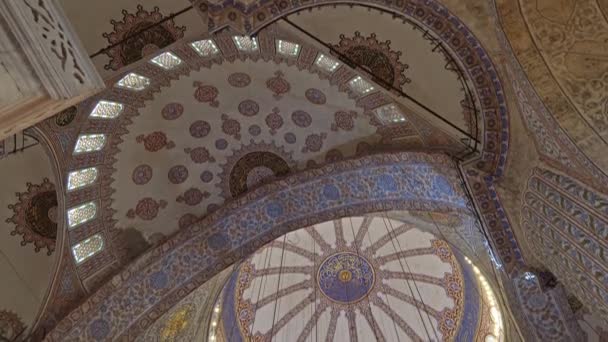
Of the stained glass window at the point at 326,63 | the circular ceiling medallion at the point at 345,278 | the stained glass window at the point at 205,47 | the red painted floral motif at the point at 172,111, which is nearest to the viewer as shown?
the stained glass window at the point at 205,47

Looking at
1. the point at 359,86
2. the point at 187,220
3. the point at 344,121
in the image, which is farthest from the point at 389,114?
the point at 187,220

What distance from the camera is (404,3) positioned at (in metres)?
4.29

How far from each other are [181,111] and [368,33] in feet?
11.4

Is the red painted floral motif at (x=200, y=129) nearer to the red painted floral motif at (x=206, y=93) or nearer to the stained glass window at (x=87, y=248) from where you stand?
the red painted floral motif at (x=206, y=93)

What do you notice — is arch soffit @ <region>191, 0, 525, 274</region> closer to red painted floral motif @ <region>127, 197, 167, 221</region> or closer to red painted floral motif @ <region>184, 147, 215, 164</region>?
red painted floral motif @ <region>184, 147, 215, 164</region>

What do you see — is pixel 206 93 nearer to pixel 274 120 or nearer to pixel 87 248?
pixel 274 120

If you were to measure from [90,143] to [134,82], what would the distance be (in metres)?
1.12

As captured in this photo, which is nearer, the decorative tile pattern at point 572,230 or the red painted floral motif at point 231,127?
the decorative tile pattern at point 572,230

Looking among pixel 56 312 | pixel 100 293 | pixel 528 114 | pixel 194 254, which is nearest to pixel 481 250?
pixel 528 114

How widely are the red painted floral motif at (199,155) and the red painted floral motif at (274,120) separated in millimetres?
1194

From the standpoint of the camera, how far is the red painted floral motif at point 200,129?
7.05 metres

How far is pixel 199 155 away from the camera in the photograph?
731cm

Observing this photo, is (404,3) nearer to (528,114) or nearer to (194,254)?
(528,114)

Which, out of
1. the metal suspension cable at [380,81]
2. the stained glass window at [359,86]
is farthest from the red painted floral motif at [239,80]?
the metal suspension cable at [380,81]
